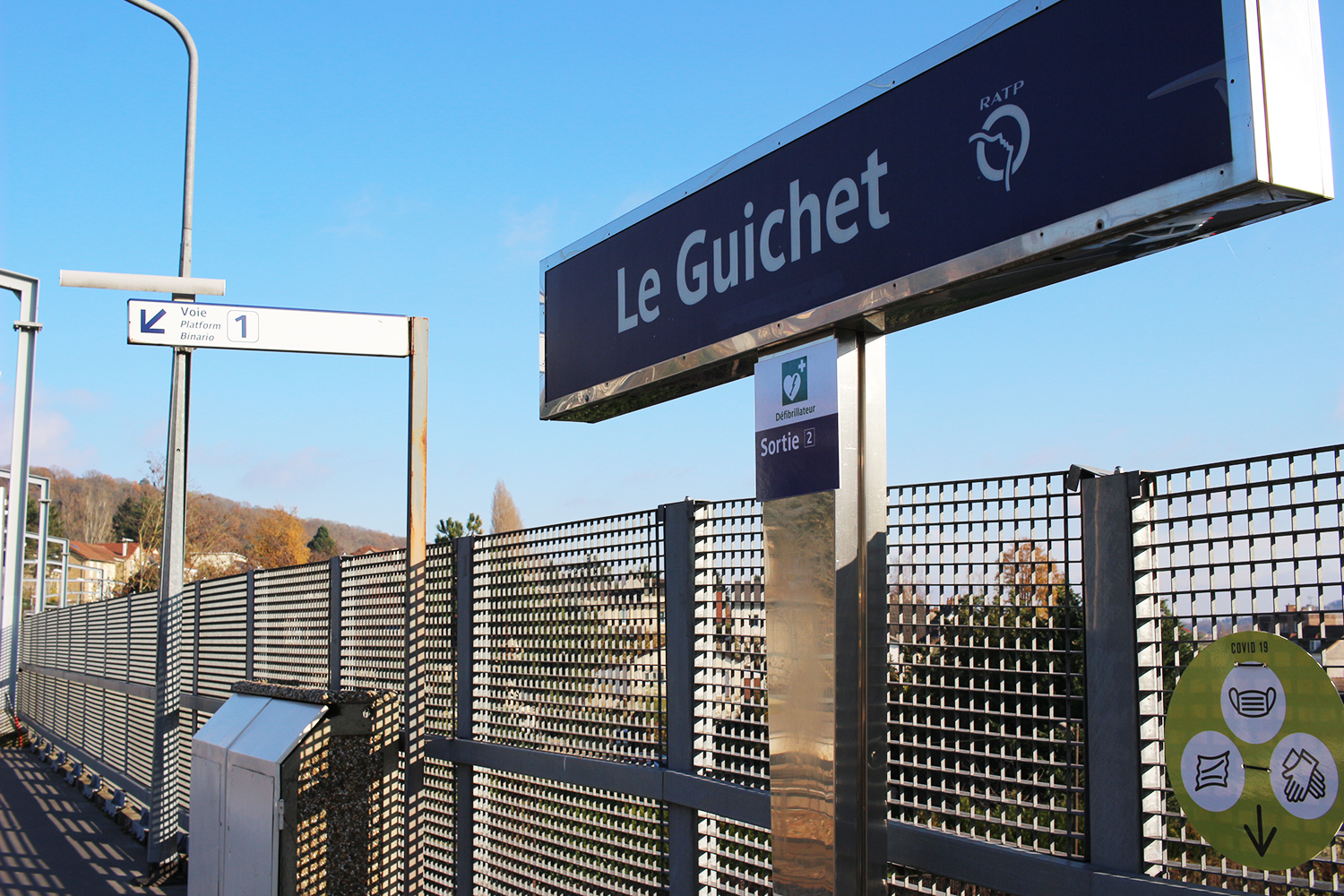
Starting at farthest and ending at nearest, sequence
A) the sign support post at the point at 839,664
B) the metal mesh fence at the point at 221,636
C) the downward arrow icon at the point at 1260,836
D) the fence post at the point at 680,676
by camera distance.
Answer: the metal mesh fence at the point at 221,636 → the fence post at the point at 680,676 → the sign support post at the point at 839,664 → the downward arrow icon at the point at 1260,836

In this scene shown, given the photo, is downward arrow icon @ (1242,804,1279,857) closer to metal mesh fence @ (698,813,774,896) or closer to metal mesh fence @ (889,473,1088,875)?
metal mesh fence @ (889,473,1088,875)

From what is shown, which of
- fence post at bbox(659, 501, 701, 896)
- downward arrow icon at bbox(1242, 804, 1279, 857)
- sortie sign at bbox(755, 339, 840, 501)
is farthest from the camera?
fence post at bbox(659, 501, 701, 896)

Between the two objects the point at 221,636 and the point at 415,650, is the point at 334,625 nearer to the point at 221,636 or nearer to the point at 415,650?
the point at 415,650

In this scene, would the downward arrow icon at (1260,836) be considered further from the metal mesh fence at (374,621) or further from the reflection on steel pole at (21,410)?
the reflection on steel pole at (21,410)

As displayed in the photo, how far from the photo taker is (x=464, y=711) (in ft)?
20.2

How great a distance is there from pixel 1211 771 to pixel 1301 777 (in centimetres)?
22

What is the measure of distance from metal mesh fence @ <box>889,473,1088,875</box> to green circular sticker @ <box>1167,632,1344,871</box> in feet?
1.14

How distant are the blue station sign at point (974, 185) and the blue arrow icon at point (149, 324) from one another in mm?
4043

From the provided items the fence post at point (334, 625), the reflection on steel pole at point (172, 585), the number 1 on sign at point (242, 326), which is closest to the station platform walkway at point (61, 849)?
the reflection on steel pole at point (172, 585)

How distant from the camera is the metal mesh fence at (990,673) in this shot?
2.87m

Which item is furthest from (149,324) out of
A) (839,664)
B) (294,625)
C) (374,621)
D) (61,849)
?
(61,849)

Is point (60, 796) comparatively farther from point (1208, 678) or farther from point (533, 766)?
point (1208, 678)

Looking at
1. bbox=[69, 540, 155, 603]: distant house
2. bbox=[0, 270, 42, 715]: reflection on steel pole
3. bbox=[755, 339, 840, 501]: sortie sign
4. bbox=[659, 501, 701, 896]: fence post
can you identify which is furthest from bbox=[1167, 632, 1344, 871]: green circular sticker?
bbox=[69, 540, 155, 603]: distant house

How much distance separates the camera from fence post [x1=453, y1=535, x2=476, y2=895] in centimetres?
603
